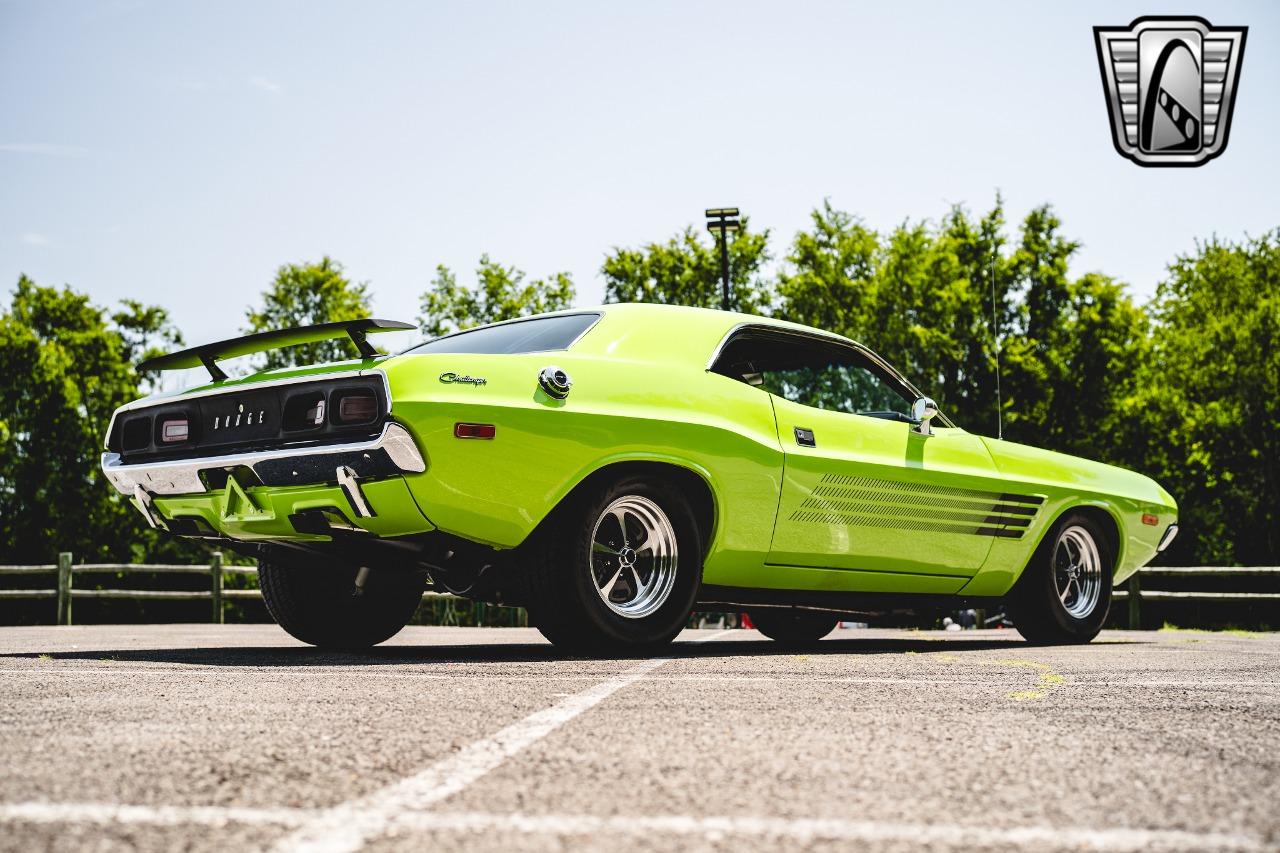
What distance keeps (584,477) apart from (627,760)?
2.73m

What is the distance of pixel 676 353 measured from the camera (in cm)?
616

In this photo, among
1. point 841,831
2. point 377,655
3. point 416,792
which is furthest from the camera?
point 377,655

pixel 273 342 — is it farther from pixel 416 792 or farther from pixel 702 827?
pixel 702 827

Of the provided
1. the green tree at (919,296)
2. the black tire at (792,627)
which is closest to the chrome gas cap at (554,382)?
the black tire at (792,627)

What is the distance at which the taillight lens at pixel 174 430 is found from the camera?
19.3 feet

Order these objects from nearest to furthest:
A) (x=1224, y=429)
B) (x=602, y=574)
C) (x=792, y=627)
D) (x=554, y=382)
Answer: (x=554, y=382)
(x=602, y=574)
(x=792, y=627)
(x=1224, y=429)

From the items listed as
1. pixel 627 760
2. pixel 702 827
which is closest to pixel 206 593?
pixel 627 760

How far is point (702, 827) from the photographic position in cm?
216

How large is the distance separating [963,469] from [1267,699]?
3.12 m

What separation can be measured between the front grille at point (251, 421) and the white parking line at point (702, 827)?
9.73 ft

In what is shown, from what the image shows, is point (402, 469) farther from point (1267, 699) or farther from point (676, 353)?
point (1267, 699)

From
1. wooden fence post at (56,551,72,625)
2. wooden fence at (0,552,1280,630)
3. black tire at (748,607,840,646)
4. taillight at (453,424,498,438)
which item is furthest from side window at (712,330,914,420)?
wooden fence post at (56,551,72,625)

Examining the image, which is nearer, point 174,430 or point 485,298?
point 174,430

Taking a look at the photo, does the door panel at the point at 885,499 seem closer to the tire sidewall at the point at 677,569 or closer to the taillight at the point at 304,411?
the tire sidewall at the point at 677,569
